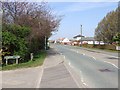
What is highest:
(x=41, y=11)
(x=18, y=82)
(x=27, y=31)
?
(x=41, y=11)

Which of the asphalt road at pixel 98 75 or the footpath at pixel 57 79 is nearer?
the footpath at pixel 57 79

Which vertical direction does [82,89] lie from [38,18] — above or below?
below

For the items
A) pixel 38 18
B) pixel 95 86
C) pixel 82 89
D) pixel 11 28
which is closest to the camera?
pixel 82 89

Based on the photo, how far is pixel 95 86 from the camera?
13.2m

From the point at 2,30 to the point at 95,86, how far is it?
15.0 meters

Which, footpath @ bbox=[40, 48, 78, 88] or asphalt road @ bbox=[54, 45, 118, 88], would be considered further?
asphalt road @ bbox=[54, 45, 118, 88]

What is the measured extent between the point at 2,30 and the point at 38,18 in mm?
15738

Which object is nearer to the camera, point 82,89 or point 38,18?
point 82,89

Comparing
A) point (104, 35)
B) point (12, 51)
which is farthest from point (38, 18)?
point (104, 35)

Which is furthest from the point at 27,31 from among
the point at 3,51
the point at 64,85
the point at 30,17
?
the point at 64,85

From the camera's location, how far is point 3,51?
25.9m

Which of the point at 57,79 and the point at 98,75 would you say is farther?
the point at 98,75

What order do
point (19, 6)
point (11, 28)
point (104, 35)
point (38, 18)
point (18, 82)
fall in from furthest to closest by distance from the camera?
point (104, 35)
point (38, 18)
point (19, 6)
point (11, 28)
point (18, 82)

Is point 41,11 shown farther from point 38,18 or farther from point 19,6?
point 19,6
